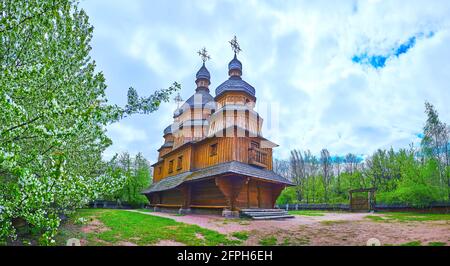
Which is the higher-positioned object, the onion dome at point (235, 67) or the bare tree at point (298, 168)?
the onion dome at point (235, 67)

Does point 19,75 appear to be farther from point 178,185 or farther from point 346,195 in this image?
point 346,195

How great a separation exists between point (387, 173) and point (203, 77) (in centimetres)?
2321

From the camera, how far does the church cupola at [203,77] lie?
2358cm

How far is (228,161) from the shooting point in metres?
14.3

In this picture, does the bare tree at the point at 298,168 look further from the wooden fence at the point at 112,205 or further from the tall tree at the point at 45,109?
the tall tree at the point at 45,109

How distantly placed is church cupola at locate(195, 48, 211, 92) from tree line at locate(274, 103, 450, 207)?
12.5 meters

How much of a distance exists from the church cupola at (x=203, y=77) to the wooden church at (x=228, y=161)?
384 centimetres

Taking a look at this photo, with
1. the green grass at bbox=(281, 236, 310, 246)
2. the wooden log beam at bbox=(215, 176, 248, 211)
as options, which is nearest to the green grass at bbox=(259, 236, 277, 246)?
the green grass at bbox=(281, 236, 310, 246)

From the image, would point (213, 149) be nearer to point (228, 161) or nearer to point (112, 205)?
point (228, 161)

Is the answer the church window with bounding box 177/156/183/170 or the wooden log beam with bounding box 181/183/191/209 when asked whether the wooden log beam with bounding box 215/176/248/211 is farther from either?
the church window with bounding box 177/156/183/170

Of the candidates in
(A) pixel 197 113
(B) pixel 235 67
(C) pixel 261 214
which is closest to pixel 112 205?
(A) pixel 197 113

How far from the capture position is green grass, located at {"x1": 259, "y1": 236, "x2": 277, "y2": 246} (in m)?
6.39

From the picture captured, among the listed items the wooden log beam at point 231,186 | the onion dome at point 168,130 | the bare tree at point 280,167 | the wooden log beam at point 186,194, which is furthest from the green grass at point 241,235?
the bare tree at point 280,167
